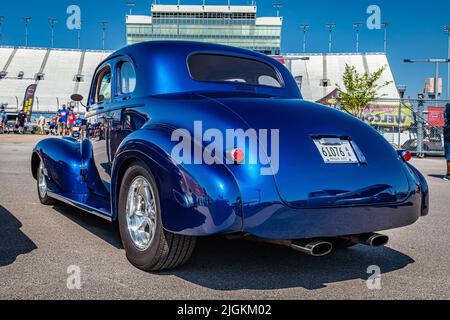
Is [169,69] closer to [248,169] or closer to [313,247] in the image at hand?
[248,169]

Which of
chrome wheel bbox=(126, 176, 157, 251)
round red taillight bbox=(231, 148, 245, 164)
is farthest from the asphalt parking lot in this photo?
round red taillight bbox=(231, 148, 245, 164)

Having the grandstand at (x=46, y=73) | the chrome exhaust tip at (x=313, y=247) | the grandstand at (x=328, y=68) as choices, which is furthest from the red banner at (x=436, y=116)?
the grandstand at (x=46, y=73)

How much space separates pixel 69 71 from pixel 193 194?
77.9 meters

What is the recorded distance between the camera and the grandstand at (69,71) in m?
66.9

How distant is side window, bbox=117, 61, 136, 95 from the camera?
417 cm

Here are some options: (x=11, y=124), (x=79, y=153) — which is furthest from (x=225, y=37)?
(x=79, y=153)

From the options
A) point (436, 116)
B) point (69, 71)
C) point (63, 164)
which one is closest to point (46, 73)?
point (69, 71)

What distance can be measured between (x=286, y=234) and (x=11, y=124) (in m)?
35.8

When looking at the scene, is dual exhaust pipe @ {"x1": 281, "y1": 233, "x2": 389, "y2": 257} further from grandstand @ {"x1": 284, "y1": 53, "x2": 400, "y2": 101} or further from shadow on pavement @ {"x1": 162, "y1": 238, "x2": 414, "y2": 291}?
grandstand @ {"x1": 284, "y1": 53, "x2": 400, "y2": 101}

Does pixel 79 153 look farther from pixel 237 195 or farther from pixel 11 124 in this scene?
pixel 11 124

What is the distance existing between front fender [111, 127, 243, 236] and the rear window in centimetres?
95

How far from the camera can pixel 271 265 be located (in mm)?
3703

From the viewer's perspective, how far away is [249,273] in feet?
11.4

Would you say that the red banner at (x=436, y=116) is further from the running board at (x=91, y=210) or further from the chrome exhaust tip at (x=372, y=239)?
the chrome exhaust tip at (x=372, y=239)
